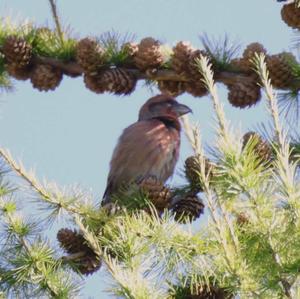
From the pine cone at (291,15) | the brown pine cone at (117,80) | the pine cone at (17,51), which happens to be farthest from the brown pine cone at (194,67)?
the pine cone at (17,51)

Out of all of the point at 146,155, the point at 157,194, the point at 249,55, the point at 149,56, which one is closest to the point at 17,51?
the point at 149,56

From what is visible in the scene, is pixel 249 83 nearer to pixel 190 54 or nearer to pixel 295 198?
pixel 190 54

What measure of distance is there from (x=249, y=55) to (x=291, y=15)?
255 mm

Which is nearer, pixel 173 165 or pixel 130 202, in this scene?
pixel 130 202

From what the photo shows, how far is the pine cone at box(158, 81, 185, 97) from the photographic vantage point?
3.84m

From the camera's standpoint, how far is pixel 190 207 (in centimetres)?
359

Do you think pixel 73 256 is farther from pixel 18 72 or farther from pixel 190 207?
pixel 18 72

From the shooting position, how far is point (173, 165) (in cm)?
497

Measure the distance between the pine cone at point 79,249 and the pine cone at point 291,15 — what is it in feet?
3.60

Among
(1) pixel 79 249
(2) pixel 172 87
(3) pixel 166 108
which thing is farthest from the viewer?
(3) pixel 166 108

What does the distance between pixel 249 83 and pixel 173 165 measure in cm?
145

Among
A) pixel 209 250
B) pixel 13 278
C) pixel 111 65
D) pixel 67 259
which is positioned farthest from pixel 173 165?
pixel 209 250

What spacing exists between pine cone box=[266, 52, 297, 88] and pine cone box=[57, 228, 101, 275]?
3.05 ft

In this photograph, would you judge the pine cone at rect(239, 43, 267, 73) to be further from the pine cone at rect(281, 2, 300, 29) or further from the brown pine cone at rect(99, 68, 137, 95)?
the brown pine cone at rect(99, 68, 137, 95)
